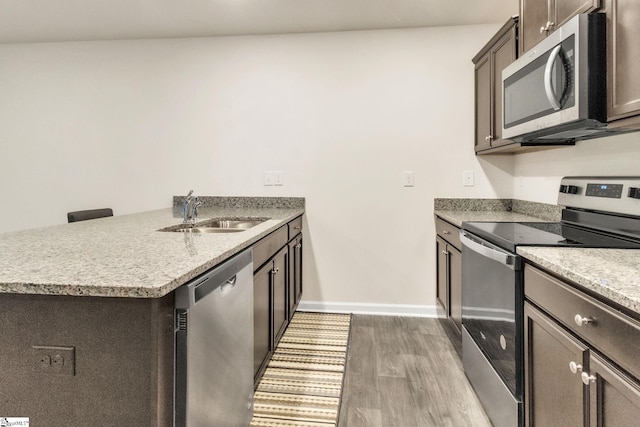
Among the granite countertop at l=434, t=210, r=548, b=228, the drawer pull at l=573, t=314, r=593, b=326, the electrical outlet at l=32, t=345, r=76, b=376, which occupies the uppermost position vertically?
the granite countertop at l=434, t=210, r=548, b=228

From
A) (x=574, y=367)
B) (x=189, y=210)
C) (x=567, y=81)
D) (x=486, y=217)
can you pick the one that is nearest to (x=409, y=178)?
(x=486, y=217)

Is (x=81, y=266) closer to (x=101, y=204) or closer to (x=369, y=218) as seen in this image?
(x=369, y=218)

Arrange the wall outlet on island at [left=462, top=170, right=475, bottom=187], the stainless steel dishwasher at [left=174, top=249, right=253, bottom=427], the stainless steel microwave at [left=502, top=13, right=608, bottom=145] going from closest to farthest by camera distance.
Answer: the stainless steel dishwasher at [left=174, top=249, right=253, bottom=427] < the stainless steel microwave at [left=502, top=13, right=608, bottom=145] < the wall outlet on island at [left=462, top=170, right=475, bottom=187]

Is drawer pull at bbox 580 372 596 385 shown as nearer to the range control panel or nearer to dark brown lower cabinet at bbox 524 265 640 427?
dark brown lower cabinet at bbox 524 265 640 427

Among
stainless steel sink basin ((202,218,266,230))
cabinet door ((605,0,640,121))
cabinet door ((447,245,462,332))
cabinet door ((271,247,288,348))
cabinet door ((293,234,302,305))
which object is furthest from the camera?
cabinet door ((293,234,302,305))

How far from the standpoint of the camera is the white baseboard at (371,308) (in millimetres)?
3047

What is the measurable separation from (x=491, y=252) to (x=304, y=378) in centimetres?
122

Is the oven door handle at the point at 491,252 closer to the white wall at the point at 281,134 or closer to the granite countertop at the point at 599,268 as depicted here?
the granite countertop at the point at 599,268

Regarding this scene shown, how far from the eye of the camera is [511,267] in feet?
4.55

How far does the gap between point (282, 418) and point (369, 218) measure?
171cm

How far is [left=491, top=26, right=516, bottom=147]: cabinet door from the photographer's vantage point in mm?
2195

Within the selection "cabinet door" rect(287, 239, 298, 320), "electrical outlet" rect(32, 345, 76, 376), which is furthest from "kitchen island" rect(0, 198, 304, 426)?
"cabinet door" rect(287, 239, 298, 320)

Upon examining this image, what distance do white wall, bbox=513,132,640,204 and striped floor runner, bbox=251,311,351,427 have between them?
165cm

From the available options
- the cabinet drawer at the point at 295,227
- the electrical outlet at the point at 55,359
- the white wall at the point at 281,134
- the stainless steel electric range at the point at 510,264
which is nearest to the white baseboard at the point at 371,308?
the white wall at the point at 281,134
